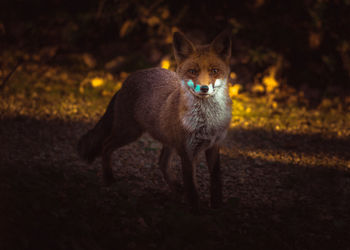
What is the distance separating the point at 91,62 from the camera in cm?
781

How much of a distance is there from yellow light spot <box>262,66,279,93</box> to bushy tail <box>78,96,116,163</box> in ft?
13.2

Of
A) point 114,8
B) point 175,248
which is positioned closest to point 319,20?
point 114,8

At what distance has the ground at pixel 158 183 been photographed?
233 centimetres

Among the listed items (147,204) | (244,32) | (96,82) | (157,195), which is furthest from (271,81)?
(147,204)

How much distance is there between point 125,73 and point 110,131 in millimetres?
3783

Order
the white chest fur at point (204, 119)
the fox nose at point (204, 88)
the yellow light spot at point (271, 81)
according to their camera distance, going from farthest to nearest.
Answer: the yellow light spot at point (271, 81)
the white chest fur at point (204, 119)
the fox nose at point (204, 88)

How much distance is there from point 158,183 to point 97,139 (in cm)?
82

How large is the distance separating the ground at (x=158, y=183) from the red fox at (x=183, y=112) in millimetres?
287

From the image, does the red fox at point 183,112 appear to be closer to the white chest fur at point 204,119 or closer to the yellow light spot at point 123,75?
the white chest fur at point 204,119

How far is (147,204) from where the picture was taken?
9.57 feet

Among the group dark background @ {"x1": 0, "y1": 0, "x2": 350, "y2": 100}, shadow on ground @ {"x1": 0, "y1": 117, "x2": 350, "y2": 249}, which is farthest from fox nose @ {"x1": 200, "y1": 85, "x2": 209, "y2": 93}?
dark background @ {"x1": 0, "y1": 0, "x2": 350, "y2": 100}

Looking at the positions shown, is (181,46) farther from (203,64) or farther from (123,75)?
(123,75)

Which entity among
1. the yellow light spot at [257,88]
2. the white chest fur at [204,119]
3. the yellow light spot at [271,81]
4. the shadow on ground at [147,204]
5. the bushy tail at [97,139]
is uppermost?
the yellow light spot at [271,81]

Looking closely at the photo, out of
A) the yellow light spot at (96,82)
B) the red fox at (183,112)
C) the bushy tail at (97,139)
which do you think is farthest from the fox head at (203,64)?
the yellow light spot at (96,82)
